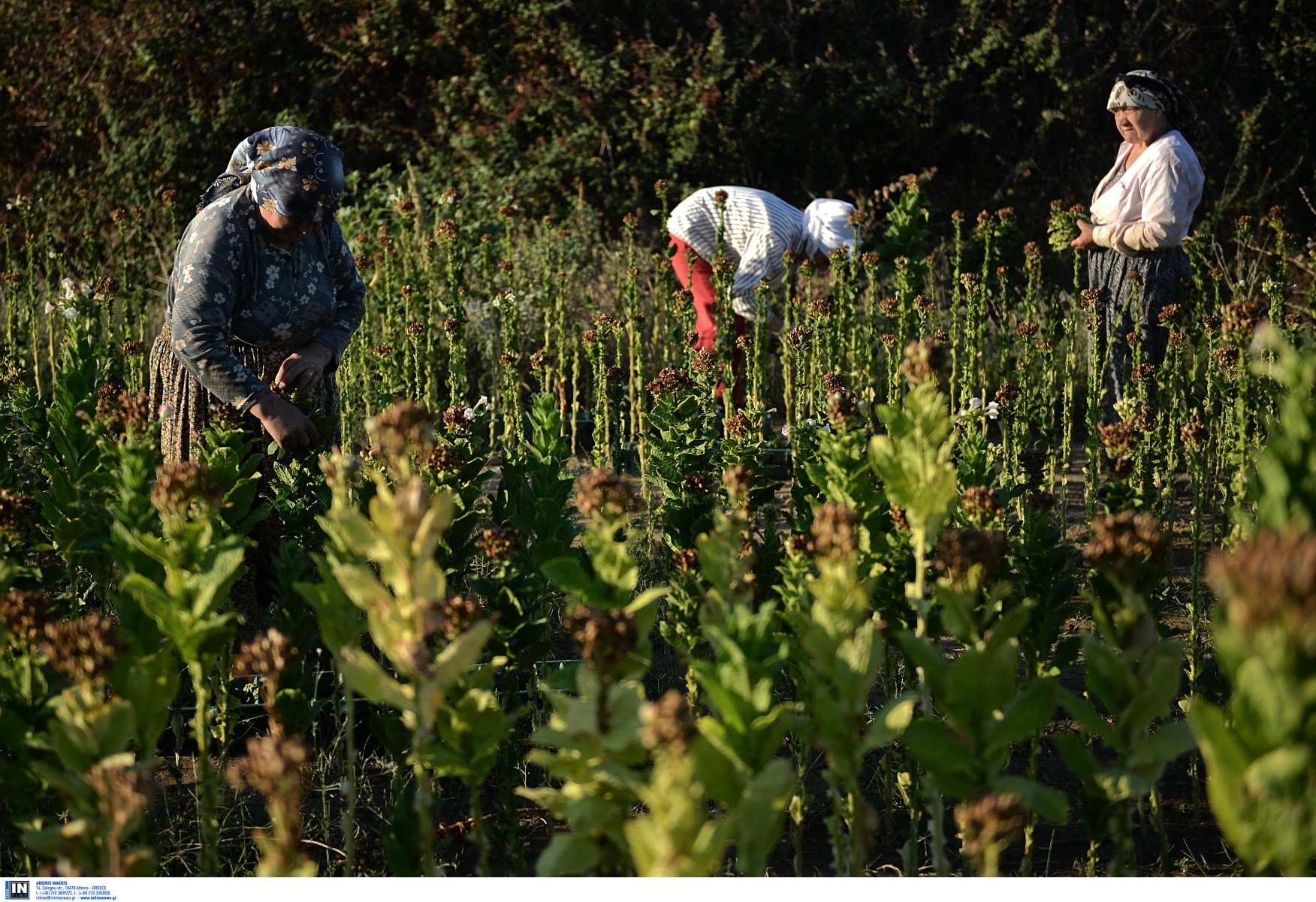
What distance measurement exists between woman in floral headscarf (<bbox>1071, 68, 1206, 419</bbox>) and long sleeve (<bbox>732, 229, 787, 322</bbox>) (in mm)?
1426

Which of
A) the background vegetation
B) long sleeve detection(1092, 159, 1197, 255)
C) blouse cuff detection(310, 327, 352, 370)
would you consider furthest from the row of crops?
the background vegetation

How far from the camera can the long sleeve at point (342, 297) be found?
352cm

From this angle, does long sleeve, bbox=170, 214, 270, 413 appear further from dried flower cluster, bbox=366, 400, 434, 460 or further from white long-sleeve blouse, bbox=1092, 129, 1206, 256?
white long-sleeve blouse, bbox=1092, 129, 1206, 256

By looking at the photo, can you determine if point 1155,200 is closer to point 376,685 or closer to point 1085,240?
point 1085,240

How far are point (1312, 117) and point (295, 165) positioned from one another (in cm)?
1176

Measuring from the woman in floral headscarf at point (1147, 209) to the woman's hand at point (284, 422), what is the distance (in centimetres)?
348

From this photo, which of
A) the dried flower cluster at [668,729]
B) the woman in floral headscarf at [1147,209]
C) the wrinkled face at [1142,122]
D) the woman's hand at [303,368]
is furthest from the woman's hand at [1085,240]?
the dried flower cluster at [668,729]

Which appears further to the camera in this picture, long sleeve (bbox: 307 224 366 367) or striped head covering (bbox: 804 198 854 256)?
striped head covering (bbox: 804 198 854 256)

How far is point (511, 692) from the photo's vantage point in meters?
2.48

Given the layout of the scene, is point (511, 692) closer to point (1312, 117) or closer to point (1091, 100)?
point (1091, 100)

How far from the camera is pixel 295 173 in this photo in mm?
3117

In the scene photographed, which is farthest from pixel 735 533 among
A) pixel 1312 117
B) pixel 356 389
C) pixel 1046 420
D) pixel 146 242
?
pixel 1312 117

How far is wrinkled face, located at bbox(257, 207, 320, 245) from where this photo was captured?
10.4 feet

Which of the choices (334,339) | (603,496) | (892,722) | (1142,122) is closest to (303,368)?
(334,339)
